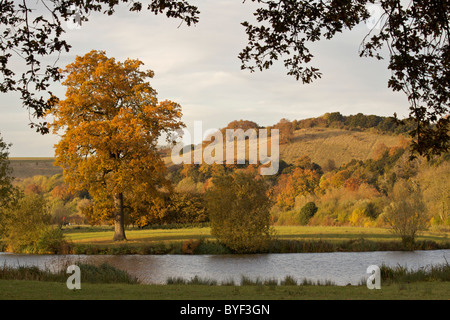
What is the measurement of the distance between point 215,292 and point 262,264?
10.5 meters

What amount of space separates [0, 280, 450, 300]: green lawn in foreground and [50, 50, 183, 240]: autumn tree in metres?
15.8

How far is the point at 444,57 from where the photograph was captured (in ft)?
30.7

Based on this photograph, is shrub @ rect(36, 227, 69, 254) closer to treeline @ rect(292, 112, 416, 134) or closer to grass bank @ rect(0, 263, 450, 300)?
grass bank @ rect(0, 263, 450, 300)

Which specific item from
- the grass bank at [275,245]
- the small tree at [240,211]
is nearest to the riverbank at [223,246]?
the grass bank at [275,245]

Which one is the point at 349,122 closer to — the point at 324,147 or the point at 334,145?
the point at 334,145

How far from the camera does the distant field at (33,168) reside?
95.7 metres

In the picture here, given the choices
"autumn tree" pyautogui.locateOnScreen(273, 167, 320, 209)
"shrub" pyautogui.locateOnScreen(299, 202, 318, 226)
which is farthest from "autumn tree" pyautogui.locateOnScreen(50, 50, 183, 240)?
"autumn tree" pyautogui.locateOnScreen(273, 167, 320, 209)

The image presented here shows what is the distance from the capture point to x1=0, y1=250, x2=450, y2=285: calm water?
18.3 m

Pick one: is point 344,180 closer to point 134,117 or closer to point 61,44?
point 134,117

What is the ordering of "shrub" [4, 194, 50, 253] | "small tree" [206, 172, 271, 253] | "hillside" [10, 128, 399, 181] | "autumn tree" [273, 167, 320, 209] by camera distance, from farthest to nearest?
"hillside" [10, 128, 399, 181] < "autumn tree" [273, 167, 320, 209] < "shrub" [4, 194, 50, 253] < "small tree" [206, 172, 271, 253]

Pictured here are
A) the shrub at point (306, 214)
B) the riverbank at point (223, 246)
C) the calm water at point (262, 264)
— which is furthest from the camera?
the shrub at point (306, 214)

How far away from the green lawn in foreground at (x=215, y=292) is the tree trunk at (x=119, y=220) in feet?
56.9

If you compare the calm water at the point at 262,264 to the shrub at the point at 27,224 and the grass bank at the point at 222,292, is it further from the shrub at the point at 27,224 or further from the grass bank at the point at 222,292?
the grass bank at the point at 222,292

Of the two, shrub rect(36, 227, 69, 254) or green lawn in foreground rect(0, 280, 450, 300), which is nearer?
green lawn in foreground rect(0, 280, 450, 300)
